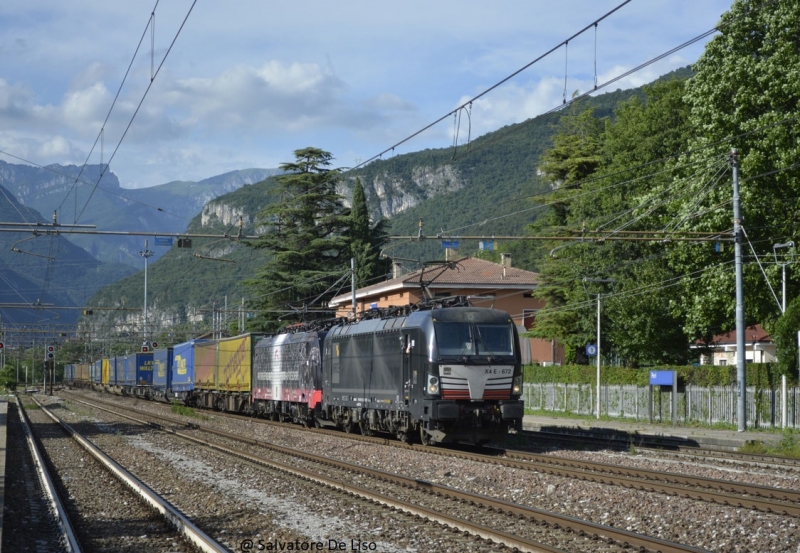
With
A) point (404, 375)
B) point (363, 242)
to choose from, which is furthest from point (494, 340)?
point (363, 242)

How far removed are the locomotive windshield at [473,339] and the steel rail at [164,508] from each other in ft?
23.5

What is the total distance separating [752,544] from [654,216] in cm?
3146

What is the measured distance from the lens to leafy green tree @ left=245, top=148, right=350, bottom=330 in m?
59.5

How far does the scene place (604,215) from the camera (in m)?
47.2

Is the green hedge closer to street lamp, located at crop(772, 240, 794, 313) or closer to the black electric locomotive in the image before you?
street lamp, located at crop(772, 240, 794, 313)

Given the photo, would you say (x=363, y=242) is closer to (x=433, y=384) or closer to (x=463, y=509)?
(x=433, y=384)

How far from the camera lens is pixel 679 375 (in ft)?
110

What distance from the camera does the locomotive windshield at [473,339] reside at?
817 inches

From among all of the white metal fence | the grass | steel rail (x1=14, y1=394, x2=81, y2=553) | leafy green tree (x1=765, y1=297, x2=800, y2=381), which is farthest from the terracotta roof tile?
steel rail (x1=14, y1=394, x2=81, y2=553)

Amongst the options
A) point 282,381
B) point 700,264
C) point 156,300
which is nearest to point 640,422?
point 700,264

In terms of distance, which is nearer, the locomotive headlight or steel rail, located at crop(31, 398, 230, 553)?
steel rail, located at crop(31, 398, 230, 553)

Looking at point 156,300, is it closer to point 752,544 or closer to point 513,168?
point 513,168

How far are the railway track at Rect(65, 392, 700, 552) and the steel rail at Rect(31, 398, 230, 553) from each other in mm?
2712

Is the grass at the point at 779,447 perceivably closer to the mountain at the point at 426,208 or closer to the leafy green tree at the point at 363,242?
the leafy green tree at the point at 363,242
